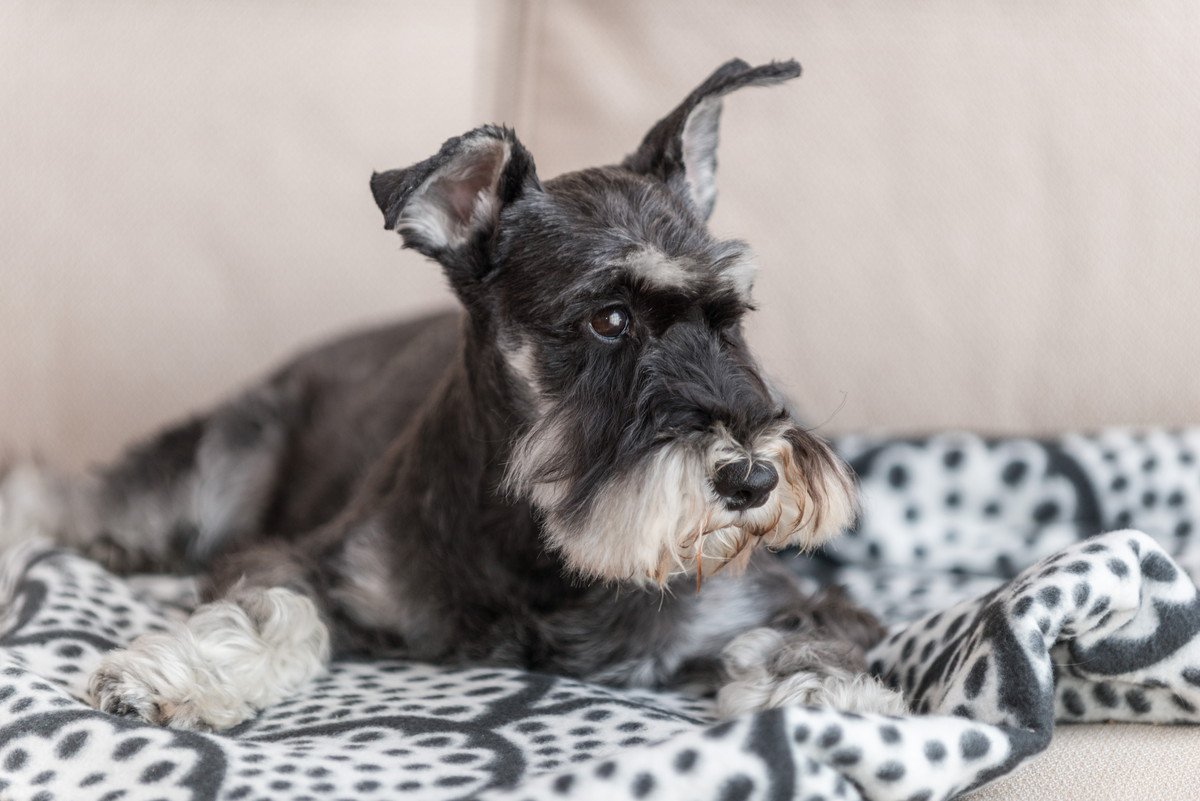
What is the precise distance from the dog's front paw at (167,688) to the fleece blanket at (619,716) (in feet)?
0.17

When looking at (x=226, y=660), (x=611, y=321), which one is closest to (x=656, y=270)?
(x=611, y=321)

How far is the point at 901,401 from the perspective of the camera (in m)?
2.91

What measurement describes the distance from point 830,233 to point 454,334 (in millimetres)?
975

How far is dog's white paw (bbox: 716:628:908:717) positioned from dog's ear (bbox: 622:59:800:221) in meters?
0.80

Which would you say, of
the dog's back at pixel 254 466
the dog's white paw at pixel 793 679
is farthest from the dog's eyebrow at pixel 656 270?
the dog's back at pixel 254 466

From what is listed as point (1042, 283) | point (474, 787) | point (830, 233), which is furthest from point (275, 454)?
point (1042, 283)

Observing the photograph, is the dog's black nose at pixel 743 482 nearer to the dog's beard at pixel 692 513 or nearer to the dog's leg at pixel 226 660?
the dog's beard at pixel 692 513

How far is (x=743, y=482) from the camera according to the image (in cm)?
169

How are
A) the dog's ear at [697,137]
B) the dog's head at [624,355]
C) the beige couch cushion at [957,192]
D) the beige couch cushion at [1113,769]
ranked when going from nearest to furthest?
1. the beige couch cushion at [1113,769]
2. the dog's head at [624,355]
3. the dog's ear at [697,137]
4. the beige couch cushion at [957,192]

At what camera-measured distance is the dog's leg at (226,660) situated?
5.99 feet

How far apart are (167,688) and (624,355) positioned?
2.93 ft

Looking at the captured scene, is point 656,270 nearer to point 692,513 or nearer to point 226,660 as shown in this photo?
point 692,513

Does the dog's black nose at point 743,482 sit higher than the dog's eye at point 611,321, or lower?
lower

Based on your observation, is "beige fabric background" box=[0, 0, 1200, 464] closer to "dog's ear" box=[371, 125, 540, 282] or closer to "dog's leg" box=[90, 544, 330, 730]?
"dog's ear" box=[371, 125, 540, 282]
